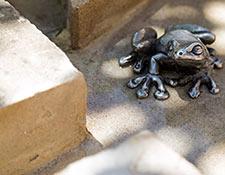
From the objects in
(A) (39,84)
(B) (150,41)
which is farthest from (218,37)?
(A) (39,84)

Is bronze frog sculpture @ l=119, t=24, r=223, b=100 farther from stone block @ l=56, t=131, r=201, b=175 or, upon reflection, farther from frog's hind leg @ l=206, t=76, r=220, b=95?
stone block @ l=56, t=131, r=201, b=175

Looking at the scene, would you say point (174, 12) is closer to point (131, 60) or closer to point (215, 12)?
point (215, 12)

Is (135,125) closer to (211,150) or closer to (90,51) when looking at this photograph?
(211,150)

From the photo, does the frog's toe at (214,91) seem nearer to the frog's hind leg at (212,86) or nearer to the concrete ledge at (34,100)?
the frog's hind leg at (212,86)

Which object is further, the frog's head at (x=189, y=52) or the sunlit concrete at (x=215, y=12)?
the sunlit concrete at (x=215, y=12)

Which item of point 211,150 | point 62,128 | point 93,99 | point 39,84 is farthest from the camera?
point 93,99

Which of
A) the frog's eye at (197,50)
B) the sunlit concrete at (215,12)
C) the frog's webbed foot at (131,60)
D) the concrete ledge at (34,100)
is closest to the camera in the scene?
the concrete ledge at (34,100)

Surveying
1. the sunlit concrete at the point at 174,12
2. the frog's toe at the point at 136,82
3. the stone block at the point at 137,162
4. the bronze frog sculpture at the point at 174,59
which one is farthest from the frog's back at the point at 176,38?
the stone block at the point at 137,162
